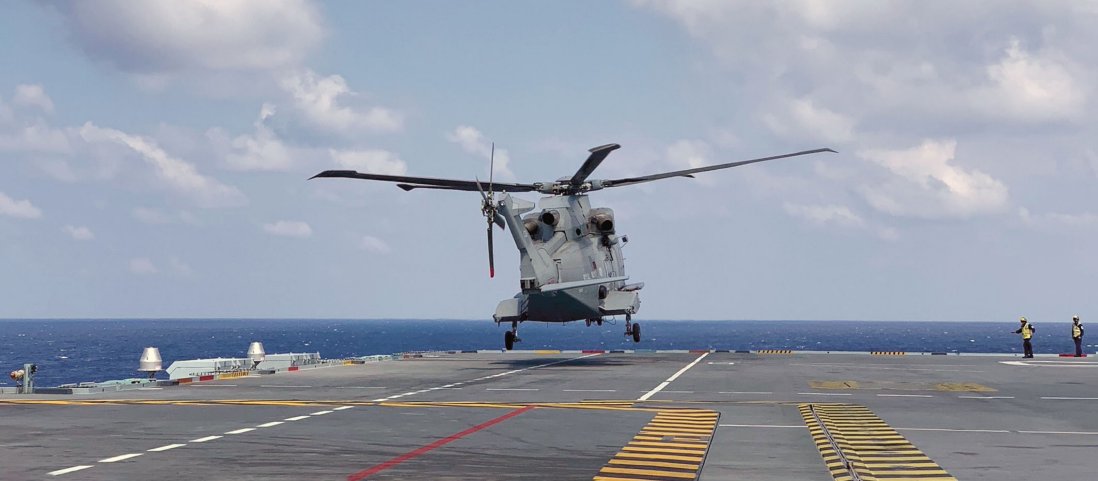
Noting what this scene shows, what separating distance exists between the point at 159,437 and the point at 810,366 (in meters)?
35.6

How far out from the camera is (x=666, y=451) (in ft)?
59.8

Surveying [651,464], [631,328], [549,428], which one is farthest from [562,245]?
[651,464]

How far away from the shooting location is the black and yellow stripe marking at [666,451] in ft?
51.1

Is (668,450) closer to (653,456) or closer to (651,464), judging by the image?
(653,456)

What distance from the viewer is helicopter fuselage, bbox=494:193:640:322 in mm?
44562

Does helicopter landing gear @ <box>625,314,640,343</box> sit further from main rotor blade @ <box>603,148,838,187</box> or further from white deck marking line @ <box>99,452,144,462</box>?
white deck marking line @ <box>99,452,144,462</box>

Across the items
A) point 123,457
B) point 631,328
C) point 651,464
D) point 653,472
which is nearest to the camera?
point 653,472

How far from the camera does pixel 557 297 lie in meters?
45.3

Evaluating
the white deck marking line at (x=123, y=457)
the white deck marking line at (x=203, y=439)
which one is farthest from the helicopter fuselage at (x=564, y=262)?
the white deck marking line at (x=123, y=457)

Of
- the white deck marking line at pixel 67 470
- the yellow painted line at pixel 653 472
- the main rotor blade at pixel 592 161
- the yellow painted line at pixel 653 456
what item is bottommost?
the yellow painted line at pixel 653 472

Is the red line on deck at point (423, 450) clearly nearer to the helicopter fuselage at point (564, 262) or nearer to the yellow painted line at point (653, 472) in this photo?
the yellow painted line at point (653, 472)

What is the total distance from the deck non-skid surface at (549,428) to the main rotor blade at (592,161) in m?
8.20

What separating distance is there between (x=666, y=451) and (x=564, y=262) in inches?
1100

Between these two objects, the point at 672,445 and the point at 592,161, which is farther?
the point at 592,161
